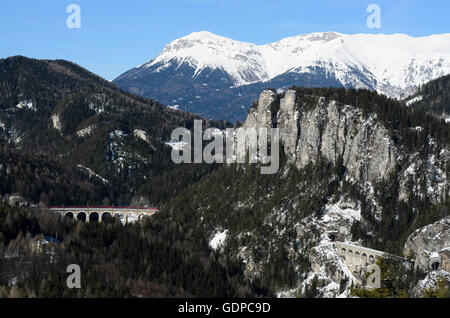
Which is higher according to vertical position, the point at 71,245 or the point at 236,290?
the point at 71,245

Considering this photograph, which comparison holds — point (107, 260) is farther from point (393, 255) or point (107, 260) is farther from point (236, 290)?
point (393, 255)

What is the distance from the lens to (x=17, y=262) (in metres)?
180

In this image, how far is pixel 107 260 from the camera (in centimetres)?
19088

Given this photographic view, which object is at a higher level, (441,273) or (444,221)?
(444,221)

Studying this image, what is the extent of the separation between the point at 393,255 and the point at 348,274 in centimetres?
1407
